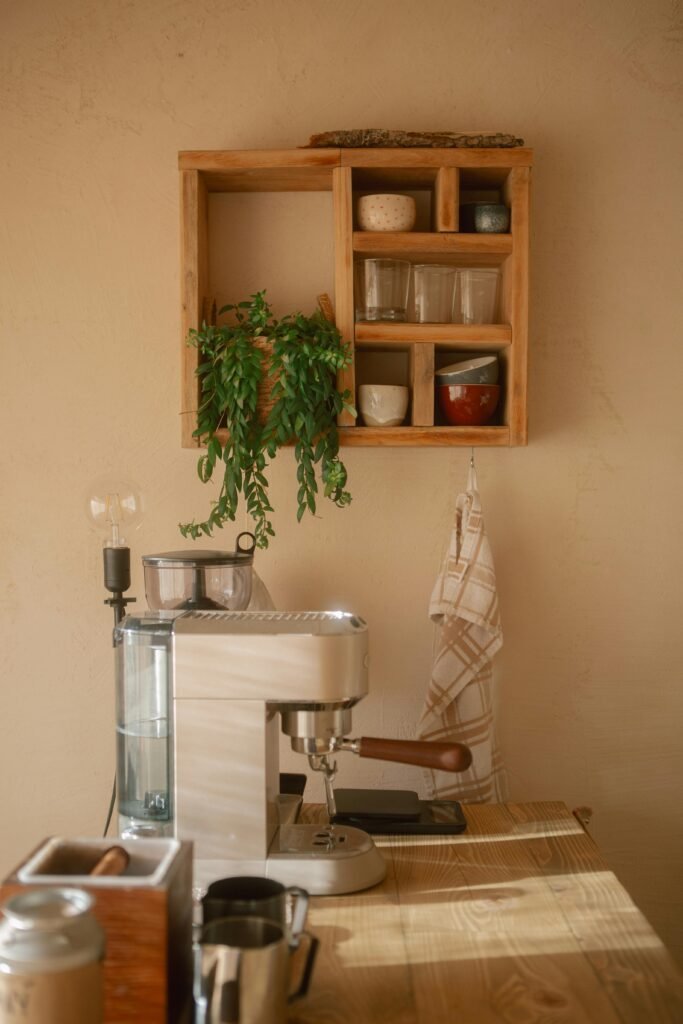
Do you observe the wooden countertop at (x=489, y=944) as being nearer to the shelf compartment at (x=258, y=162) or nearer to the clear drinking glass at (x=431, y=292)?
the clear drinking glass at (x=431, y=292)

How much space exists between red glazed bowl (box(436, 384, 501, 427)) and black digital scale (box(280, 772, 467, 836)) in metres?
0.77

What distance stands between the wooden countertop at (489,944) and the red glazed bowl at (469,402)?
0.84m

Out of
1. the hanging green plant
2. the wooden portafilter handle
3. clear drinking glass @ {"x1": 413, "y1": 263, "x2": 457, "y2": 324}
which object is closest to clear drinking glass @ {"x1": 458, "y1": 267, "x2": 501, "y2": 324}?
clear drinking glass @ {"x1": 413, "y1": 263, "x2": 457, "y2": 324}

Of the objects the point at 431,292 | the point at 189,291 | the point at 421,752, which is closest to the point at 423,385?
the point at 431,292

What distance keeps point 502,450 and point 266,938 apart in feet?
4.50

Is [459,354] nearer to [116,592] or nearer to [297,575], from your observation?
[297,575]

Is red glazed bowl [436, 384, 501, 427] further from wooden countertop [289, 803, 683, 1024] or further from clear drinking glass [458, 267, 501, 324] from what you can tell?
wooden countertop [289, 803, 683, 1024]

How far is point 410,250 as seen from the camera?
2047mm

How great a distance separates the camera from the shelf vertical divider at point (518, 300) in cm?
204

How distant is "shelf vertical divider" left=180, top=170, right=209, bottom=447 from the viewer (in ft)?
6.72

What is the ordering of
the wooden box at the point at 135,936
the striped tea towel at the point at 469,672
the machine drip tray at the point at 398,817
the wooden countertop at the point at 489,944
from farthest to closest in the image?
1. the striped tea towel at the point at 469,672
2. the machine drip tray at the point at 398,817
3. the wooden countertop at the point at 489,944
4. the wooden box at the point at 135,936

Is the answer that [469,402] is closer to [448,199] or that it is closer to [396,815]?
[448,199]

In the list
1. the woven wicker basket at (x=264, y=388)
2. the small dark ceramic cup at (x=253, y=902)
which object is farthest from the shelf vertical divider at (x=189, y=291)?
the small dark ceramic cup at (x=253, y=902)

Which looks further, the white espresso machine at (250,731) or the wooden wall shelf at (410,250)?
the wooden wall shelf at (410,250)
